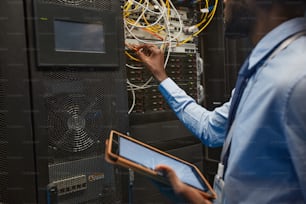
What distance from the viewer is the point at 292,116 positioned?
26.0 inches

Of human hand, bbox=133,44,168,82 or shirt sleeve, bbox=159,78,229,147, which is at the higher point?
human hand, bbox=133,44,168,82

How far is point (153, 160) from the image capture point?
0.79 m

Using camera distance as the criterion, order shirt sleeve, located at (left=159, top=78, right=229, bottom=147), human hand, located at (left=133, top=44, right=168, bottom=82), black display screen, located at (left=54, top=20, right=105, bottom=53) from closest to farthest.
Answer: black display screen, located at (left=54, top=20, right=105, bottom=53)
shirt sleeve, located at (left=159, top=78, right=229, bottom=147)
human hand, located at (left=133, top=44, right=168, bottom=82)

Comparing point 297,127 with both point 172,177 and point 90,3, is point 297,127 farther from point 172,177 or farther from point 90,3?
point 90,3

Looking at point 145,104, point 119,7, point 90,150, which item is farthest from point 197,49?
point 90,150

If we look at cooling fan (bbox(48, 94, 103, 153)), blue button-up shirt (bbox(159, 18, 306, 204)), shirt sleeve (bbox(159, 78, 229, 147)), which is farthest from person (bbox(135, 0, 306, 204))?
cooling fan (bbox(48, 94, 103, 153))

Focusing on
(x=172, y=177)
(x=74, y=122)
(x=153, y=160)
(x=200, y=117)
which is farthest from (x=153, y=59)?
(x=172, y=177)

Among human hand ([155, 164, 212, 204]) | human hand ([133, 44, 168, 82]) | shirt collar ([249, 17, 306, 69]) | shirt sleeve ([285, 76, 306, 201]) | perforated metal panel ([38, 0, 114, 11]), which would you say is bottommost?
human hand ([155, 164, 212, 204])

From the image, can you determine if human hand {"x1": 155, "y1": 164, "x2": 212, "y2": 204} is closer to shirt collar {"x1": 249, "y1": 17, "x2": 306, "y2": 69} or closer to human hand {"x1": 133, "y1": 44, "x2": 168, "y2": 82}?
shirt collar {"x1": 249, "y1": 17, "x2": 306, "y2": 69}

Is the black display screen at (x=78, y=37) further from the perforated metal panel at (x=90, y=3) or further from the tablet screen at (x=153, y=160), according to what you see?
the tablet screen at (x=153, y=160)

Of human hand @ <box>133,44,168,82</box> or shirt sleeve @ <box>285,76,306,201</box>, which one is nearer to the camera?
shirt sleeve @ <box>285,76,306,201</box>

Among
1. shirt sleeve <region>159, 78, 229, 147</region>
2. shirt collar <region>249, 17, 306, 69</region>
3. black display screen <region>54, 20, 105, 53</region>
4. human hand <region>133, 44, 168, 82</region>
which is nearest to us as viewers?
shirt collar <region>249, 17, 306, 69</region>

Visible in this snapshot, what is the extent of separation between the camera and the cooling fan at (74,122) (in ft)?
3.31

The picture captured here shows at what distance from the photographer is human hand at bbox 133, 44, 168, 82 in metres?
1.31
